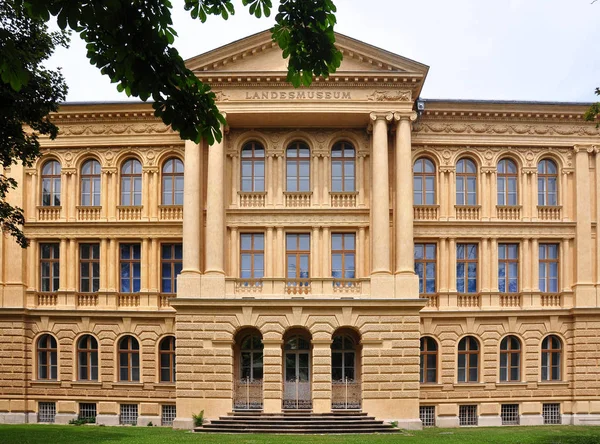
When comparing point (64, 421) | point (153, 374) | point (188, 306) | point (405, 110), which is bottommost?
point (64, 421)

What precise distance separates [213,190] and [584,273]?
1608cm

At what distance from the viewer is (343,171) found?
32562 millimetres

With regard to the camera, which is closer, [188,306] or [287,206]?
[188,306]

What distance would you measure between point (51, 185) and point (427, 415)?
19.2 m

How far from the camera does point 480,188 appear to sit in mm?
33406

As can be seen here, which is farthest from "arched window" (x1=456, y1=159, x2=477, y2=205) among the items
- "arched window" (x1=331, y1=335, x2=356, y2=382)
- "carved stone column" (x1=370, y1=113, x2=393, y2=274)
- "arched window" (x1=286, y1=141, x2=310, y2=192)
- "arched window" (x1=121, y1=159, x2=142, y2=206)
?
"arched window" (x1=121, y1=159, x2=142, y2=206)

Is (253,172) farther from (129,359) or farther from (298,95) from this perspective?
(129,359)

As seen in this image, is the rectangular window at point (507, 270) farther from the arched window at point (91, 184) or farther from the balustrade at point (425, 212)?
the arched window at point (91, 184)

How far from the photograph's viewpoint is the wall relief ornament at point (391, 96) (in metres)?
31.0

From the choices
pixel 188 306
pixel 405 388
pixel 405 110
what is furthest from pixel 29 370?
pixel 405 110

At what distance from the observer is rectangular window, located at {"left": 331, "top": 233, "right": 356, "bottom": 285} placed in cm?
3219

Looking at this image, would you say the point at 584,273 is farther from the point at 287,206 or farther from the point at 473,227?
the point at 287,206

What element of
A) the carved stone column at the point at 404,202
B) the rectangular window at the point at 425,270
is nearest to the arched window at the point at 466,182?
the rectangular window at the point at 425,270

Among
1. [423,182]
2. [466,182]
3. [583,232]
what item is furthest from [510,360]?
[423,182]
